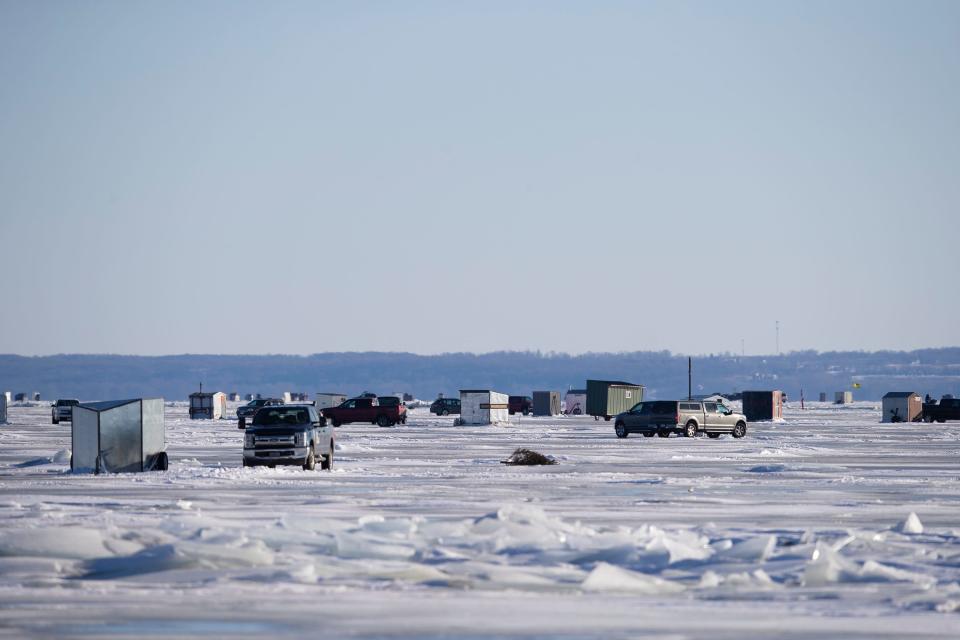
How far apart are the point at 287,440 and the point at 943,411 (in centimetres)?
7058

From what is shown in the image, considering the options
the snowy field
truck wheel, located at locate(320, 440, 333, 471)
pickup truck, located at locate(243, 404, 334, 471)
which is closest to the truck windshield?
pickup truck, located at locate(243, 404, 334, 471)

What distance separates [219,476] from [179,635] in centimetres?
2136

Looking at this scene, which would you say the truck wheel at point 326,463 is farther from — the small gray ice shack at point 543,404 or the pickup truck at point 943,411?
the small gray ice shack at point 543,404

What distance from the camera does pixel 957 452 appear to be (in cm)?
4866

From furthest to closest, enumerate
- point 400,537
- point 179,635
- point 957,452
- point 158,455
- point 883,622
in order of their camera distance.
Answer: point 957,452 < point 158,455 < point 400,537 < point 883,622 < point 179,635

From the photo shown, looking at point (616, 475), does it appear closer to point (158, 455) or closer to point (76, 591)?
point (158, 455)

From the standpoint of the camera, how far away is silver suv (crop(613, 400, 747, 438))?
65.1 m

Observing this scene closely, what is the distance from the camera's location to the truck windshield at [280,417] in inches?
1455

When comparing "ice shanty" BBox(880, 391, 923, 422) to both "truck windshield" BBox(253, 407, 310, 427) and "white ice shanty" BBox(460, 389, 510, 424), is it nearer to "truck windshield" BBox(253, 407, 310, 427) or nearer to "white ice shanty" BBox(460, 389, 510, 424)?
"white ice shanty" BBox(460, 389, 510, 424)

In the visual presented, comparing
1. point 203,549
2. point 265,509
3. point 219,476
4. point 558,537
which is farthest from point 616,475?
point 203,549

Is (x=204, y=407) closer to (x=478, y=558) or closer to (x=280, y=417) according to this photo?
(x=280, y=417)

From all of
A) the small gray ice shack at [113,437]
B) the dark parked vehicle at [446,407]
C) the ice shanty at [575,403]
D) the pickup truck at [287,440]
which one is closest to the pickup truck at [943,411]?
the ice shanty at [575,403]

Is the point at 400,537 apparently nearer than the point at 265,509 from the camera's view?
Yes

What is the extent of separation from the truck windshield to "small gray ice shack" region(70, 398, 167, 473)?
2756 millimetres
